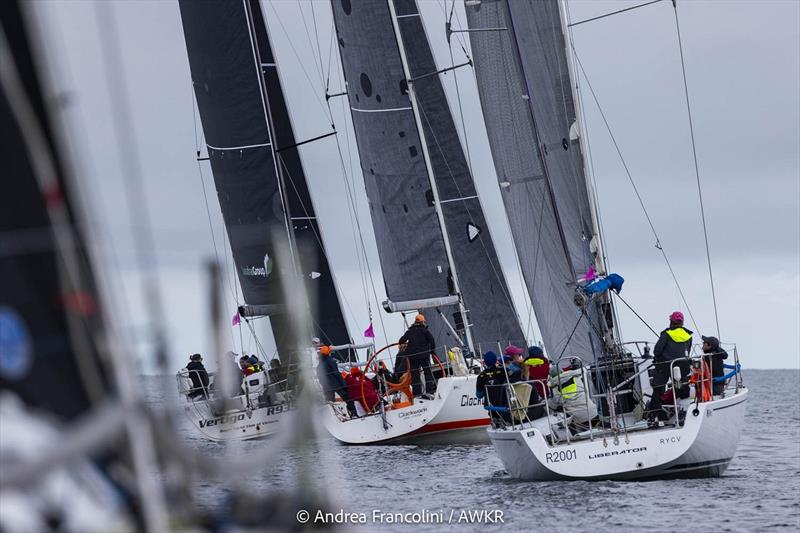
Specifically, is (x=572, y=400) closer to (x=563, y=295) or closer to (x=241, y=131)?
(x=563, y=295)

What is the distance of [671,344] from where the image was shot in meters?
13.7

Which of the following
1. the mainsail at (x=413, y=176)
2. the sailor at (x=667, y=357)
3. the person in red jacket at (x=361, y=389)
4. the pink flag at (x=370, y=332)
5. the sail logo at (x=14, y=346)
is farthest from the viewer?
the pink flag at (x=370, y=332)

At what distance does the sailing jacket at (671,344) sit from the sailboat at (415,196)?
735 centimetres

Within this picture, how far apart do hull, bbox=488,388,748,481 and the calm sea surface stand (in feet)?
0.56

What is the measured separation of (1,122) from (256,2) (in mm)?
26867

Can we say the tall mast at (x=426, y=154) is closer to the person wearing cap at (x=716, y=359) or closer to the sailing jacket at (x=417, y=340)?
the sailing jacket at (x=417, y=340)

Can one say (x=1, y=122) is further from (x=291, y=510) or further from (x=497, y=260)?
(x=497, y=260)

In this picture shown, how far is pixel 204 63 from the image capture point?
2819cm

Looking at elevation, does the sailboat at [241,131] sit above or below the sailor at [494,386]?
above

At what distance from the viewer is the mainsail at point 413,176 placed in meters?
24.2

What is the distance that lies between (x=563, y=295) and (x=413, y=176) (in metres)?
8.13

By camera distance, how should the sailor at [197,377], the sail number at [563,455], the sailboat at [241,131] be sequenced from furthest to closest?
the sailboat at [241,131] < the sailor at [197,377] < the sail number at [563,455]

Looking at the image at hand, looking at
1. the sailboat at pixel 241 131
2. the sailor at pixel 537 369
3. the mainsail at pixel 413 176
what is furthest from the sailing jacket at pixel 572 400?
the sailboat at pixel 241 131

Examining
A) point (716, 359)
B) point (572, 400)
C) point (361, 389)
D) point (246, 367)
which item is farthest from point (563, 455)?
point (246, 367)
